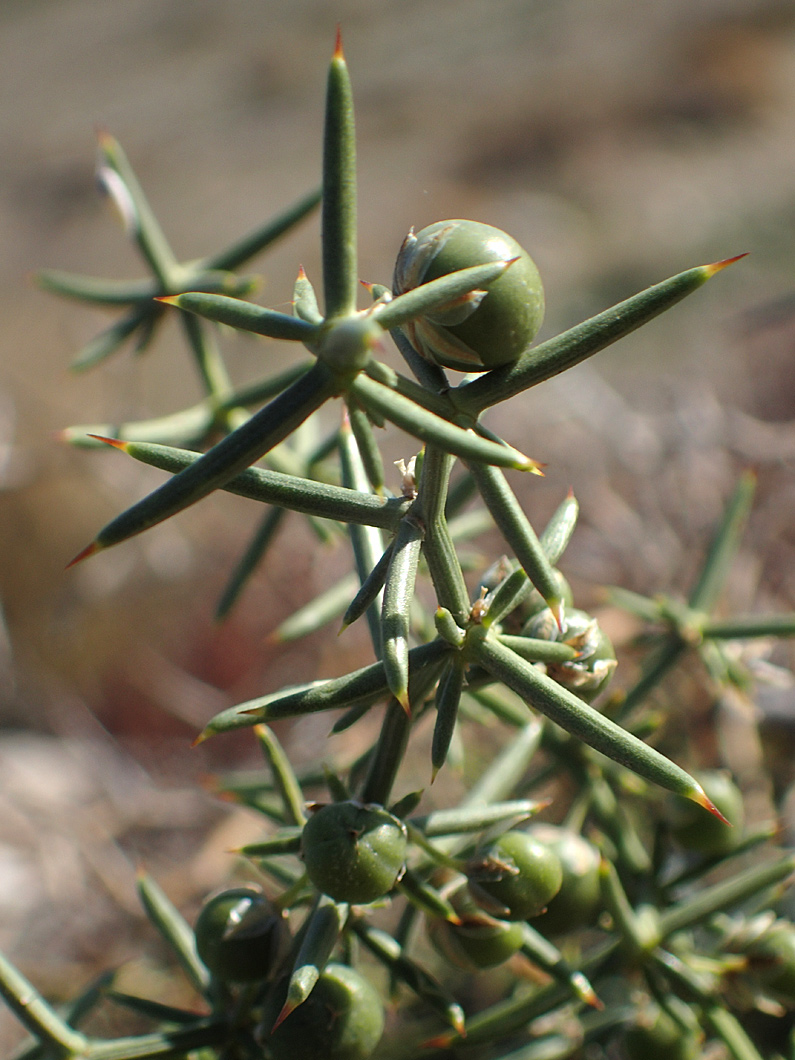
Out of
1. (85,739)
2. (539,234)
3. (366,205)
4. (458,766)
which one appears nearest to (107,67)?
(366,205)

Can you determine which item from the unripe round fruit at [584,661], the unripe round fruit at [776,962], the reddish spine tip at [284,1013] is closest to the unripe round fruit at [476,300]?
the unripe round fruit at [584,661]

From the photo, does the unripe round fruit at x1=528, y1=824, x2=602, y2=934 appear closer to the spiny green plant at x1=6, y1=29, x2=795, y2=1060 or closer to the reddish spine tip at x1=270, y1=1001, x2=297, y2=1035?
the spiny green plant at x1=6, y1=29, x2=795, y2=1060

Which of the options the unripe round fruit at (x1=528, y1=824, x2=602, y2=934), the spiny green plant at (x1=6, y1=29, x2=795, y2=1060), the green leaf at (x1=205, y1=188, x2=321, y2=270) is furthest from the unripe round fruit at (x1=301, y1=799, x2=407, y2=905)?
the green leaf at (x1=205, y1=188, x2=321, y2=270)

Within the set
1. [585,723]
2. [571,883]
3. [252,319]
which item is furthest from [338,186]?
[571,883]

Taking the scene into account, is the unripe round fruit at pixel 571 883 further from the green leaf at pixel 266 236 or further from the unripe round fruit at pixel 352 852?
the green leaf at pixel 266 236

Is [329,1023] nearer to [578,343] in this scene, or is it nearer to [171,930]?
[171,930]
